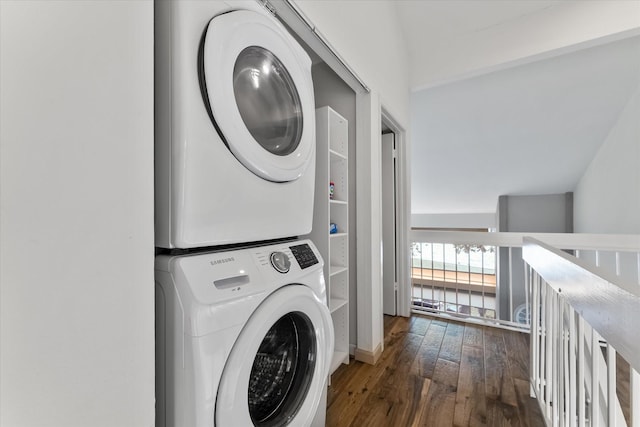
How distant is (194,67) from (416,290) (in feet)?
15.9

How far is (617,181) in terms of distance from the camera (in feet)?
9.77

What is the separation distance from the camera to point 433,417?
137 cm

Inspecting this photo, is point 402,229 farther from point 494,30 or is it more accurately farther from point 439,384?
point 494,30

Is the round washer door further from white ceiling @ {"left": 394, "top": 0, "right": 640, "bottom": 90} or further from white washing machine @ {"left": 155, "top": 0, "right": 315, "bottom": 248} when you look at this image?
white ceiling @ {"left": 394, "top": 0, "right": 640, "bottom": 90}

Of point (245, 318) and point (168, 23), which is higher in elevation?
point (168, 23)

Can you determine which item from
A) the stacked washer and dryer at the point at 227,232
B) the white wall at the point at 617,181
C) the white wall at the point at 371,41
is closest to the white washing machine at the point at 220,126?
the stacked washer and dryer at the point at 227,232

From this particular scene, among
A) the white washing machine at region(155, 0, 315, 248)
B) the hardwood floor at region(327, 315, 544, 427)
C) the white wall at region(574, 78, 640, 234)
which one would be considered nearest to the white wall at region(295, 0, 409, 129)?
the white washing machine at region(155, 0, 315, 248)

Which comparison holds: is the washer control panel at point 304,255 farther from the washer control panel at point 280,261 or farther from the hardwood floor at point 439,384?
the hardwood floor at point 439,384

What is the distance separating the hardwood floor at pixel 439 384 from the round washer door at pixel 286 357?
56 cm

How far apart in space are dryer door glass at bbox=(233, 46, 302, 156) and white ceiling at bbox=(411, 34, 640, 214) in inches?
100

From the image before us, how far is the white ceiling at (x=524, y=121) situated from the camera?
8.67 ft
